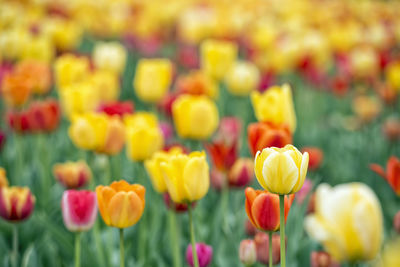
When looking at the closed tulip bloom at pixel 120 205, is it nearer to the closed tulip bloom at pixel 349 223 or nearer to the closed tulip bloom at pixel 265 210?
the closed tulip bloom at pixel 265 210

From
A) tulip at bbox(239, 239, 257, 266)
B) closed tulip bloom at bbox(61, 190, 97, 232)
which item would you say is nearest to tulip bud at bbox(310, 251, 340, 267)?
tulip at bbox(239, 239, 257, 266)

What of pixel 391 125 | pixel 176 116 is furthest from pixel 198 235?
pixel 391 125

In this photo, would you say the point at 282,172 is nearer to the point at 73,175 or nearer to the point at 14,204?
the point at 14,204

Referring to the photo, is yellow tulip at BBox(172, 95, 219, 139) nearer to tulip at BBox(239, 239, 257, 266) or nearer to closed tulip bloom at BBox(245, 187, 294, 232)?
tulip at BBox(239, 239, 257, 266)

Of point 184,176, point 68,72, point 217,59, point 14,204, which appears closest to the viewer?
point 184,176

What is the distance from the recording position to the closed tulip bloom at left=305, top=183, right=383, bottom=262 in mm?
723

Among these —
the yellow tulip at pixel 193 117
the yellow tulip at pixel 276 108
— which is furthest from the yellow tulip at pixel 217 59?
the yellow tulip at pixel 276 108

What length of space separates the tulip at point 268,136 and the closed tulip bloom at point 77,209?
0.47 metres

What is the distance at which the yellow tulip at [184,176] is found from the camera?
111 centimetres

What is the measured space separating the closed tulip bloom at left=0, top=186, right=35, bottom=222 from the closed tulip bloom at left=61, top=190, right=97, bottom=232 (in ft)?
0.75

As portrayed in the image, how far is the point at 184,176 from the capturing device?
1112 mm

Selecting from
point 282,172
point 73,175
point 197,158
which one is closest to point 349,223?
point 282,172

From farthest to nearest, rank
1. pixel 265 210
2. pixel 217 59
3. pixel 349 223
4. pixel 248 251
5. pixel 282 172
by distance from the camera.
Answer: pixel 217 59, pixel 248 251, pixel 265 210, pixel 282 172, pixel 349 223

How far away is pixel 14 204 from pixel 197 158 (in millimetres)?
635
